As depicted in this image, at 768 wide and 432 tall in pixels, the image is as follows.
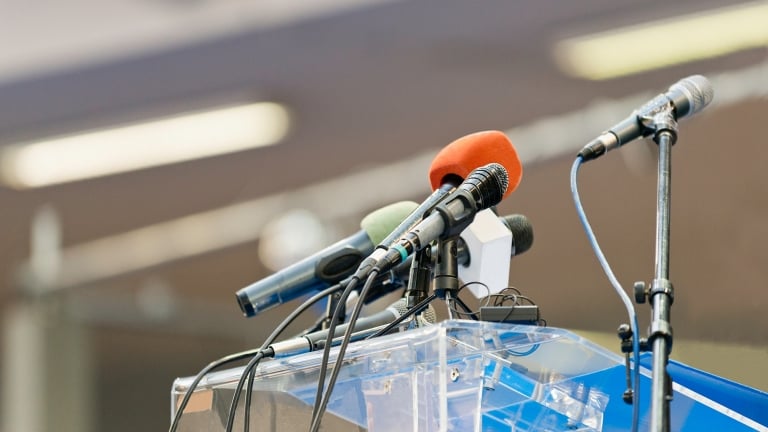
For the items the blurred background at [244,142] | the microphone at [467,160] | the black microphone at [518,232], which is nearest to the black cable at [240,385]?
the microphone at [467,160]

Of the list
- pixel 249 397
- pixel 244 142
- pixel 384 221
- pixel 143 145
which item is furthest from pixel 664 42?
pixel 143 145

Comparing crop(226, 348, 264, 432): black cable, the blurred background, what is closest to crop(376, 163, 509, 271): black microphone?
crop(226, 348, 264, 432): black cable

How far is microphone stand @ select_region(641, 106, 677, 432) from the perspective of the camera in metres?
0.80

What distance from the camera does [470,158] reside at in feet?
3.52

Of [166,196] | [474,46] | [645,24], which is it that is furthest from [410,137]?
[166,196]

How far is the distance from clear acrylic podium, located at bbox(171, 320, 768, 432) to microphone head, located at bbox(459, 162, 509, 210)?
0.50 feet

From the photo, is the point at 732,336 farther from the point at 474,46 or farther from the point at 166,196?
the point at 166,196

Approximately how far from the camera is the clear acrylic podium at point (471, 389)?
0.83 m

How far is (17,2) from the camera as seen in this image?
389 cm

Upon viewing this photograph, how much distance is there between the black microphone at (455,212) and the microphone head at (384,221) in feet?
0.85

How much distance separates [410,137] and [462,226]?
2206mm

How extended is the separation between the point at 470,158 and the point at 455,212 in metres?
0.17

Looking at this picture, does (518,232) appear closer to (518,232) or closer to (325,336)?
(518,232)

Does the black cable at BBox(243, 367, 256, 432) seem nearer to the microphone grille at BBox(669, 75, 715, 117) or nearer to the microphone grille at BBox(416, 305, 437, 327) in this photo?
the microphone grille at BBox(416, 305, 437, 327)
